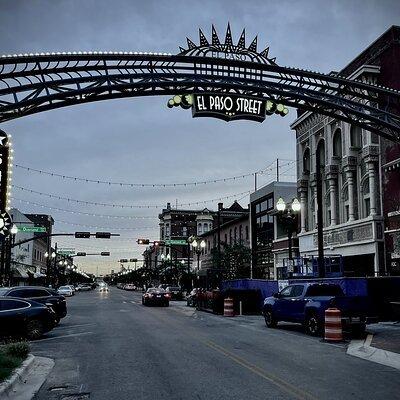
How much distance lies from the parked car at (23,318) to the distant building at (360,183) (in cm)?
1893

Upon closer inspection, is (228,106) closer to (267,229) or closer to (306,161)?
(306,161)

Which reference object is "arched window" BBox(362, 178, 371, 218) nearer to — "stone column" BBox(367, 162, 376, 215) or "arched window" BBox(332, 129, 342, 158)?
"stone column" BBox(367, 162, 376, 215)

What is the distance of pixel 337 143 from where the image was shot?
35.6 metres

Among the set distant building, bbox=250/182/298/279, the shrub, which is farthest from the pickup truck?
distant building, bbox=250/182/298/279

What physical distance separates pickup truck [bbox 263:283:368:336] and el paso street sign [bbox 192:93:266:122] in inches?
258

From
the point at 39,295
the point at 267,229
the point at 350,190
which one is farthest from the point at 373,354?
the point at 267,229

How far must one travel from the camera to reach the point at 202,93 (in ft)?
58.6

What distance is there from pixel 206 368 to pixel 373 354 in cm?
495

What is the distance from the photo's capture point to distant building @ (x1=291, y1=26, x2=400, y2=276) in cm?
2914

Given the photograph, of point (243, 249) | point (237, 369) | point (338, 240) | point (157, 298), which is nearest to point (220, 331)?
point (237, 369)

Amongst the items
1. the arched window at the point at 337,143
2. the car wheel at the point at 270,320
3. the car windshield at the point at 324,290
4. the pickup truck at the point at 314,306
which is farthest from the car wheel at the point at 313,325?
the arched window at the point at 337,143

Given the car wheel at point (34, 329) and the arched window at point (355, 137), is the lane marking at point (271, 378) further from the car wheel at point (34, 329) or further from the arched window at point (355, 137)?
the arched window at point (355, 137)

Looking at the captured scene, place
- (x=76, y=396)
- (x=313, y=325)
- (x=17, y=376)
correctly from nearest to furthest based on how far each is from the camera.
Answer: (x=76, y=396) → (x=17, y=376) → (x=313, y=325)

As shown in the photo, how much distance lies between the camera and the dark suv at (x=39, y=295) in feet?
63.4
